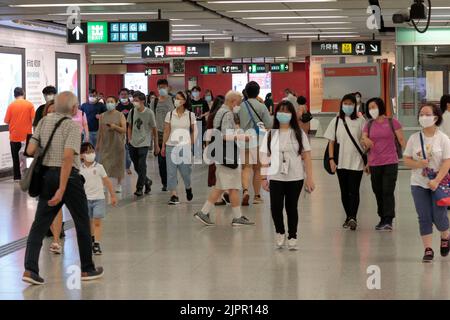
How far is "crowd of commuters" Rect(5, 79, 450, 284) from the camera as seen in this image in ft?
24.5

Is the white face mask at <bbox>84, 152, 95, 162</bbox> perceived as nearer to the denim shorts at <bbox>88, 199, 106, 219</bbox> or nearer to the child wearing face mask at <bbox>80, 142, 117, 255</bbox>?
the child wearing face mask at <bbox>80, 142, 117, 255</bbox>

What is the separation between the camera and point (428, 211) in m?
8.27

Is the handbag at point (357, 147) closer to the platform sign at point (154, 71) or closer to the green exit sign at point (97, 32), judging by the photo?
the green exit sign at point (97, 32)

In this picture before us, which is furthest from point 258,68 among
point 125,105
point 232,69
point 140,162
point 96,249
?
point 96,249

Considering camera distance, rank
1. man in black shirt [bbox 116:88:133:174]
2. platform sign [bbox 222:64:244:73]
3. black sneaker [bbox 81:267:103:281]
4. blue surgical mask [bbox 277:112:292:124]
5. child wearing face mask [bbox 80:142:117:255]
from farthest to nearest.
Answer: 1. platform sign [bbox 222:64:244:73]
2. man in black shirt [bbox 116:88:133:174]
3. blue surgical mask [bbox 277:112:292:124]
4. child wearing face mask [bbox 80:142:117:255]
5. black sneaker [bbox 81:267:103:281]

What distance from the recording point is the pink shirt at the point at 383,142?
1016cm

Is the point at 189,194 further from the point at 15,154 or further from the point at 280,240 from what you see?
the point at 15,154

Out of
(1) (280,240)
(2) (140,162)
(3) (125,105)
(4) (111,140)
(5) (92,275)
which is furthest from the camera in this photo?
(3) (125,105)

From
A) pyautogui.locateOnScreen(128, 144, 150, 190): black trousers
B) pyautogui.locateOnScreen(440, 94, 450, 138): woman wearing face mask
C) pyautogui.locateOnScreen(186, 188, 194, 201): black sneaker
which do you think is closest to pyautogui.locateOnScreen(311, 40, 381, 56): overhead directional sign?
pyautogui.locateOnScreen(128, 144, 150, 190): black trousers

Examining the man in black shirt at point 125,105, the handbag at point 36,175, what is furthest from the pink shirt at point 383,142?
the man in black shirt at point 125,105

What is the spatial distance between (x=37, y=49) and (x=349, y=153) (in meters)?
10.5

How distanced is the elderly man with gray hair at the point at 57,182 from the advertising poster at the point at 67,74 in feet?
A: 40.6

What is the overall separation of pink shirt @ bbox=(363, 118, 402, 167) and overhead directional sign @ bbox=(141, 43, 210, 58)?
973cm

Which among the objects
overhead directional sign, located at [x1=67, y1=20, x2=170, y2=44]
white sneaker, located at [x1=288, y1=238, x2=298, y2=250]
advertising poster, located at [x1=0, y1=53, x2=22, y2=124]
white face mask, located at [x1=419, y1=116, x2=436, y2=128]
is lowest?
white sneaker, located at [x1=288, y1=238, x2=298, y2=250]
